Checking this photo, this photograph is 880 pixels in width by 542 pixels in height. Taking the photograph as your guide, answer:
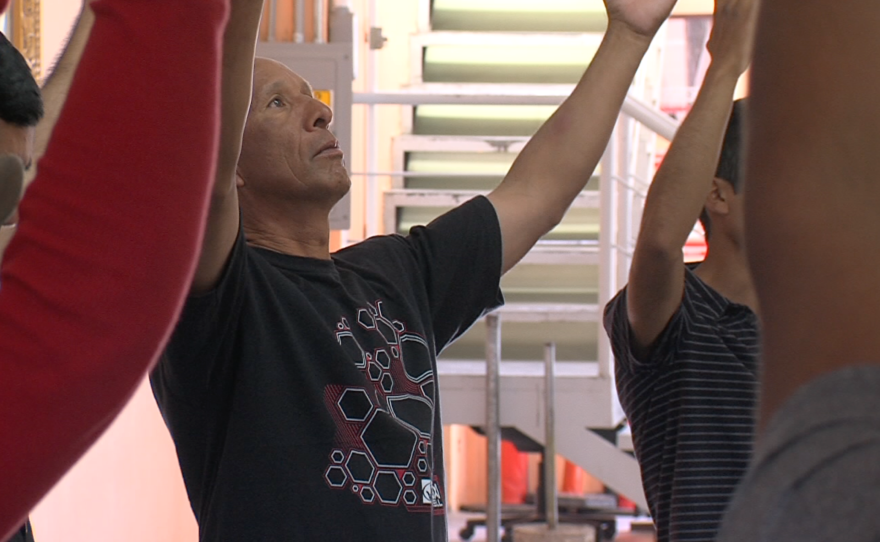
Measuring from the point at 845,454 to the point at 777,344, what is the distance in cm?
5

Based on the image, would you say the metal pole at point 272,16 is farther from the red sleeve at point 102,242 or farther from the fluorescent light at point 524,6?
the red sleeve at point 102,242

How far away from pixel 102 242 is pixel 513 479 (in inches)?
Answer: 238

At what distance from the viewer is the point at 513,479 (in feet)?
20.3

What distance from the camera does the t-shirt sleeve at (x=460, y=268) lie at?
134cm

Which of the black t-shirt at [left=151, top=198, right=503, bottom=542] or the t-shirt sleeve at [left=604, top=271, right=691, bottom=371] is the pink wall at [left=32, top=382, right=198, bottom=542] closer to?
the black t-shirt at [left=151, top=198, right=503, bottom=542]

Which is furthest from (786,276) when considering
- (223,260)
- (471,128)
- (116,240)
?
(471,128)

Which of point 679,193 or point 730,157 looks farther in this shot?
point 730,157

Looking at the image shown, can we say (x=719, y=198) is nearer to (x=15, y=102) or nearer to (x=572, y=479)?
(x=15, y=102)

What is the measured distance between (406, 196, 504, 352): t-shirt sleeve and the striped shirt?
18 centimetres

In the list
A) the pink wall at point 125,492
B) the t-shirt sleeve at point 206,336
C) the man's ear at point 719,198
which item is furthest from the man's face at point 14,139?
the pink wall at point 125,492

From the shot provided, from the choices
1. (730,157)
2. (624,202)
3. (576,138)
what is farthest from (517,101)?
(576,138)

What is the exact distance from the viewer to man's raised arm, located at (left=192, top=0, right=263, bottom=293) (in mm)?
800

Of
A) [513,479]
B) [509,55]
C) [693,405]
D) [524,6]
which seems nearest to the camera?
[693,405]

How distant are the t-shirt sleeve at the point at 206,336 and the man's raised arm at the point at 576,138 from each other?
0.42m
